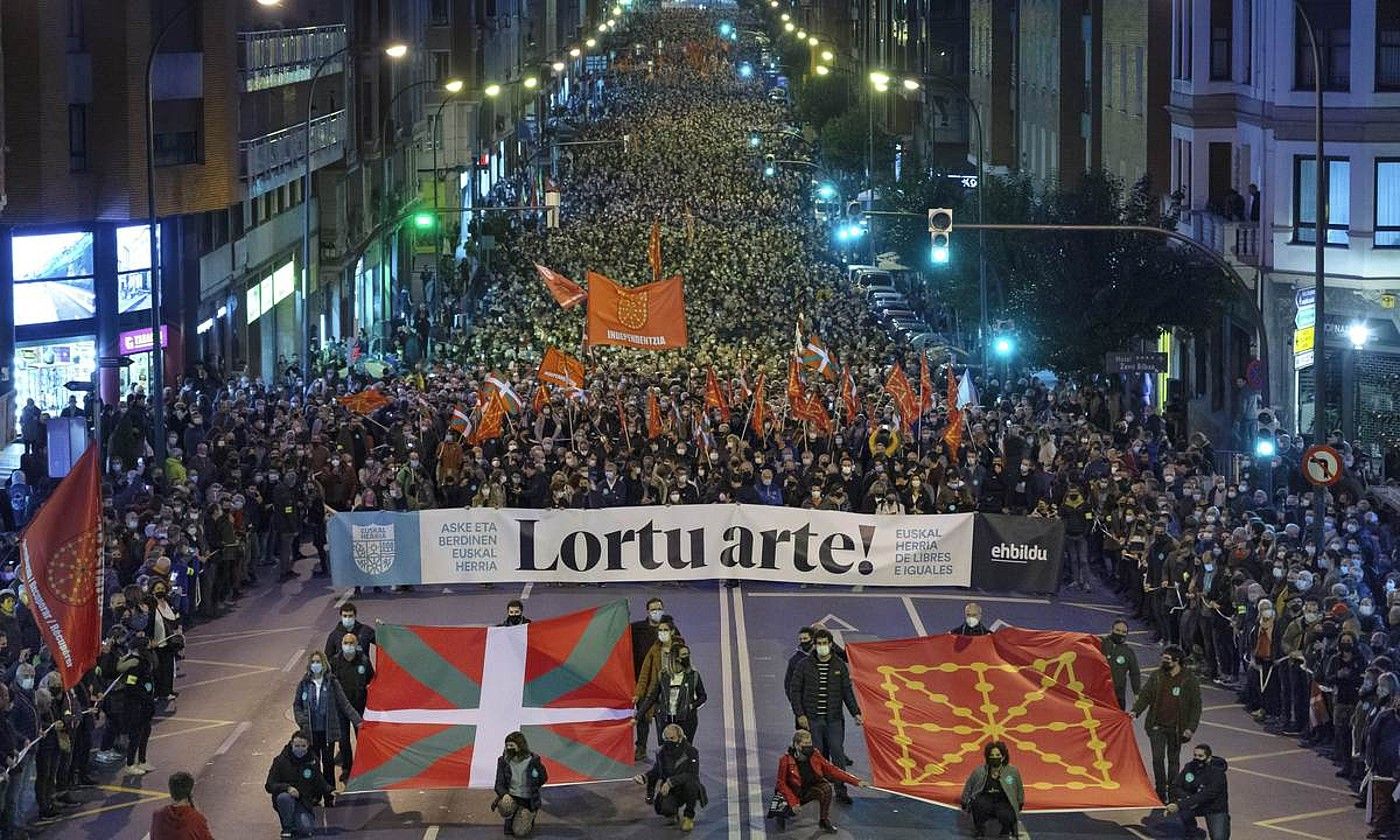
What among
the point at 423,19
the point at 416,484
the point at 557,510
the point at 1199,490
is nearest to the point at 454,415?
the point at 416,484

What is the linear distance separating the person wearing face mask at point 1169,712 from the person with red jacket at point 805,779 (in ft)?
9.08

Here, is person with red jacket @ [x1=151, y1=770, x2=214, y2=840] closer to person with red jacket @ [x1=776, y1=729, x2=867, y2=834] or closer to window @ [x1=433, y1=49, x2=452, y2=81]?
person with red jacket @ [x1=776, y1=729, x2=867, y2=834]

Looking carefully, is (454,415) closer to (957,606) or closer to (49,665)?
(957,606)

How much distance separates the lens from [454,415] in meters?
39.8

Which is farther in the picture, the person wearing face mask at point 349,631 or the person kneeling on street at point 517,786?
the person wearing face mask at point 349,631

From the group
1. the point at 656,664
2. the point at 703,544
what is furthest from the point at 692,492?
the point at 656,664

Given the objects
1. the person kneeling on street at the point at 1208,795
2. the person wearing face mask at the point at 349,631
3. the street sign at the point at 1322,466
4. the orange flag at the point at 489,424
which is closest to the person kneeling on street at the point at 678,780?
the person wearing face mask at the point at 349,631

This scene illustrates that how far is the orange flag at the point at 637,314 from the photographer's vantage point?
45531 millimetres

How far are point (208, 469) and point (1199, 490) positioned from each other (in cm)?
1382

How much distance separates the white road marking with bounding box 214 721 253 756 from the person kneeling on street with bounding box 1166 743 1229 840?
9.42 meters

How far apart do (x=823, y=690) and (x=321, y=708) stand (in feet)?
14.7

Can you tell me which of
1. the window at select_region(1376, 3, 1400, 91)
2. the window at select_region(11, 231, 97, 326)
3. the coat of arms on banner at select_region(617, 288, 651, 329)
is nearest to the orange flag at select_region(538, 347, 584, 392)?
the coat of arms on banner at select_region(617, 288, 651, 329)

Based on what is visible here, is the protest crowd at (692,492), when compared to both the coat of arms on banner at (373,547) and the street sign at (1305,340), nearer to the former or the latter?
the coat of arms on banner at (373,547)

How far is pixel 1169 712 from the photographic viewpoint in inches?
888
